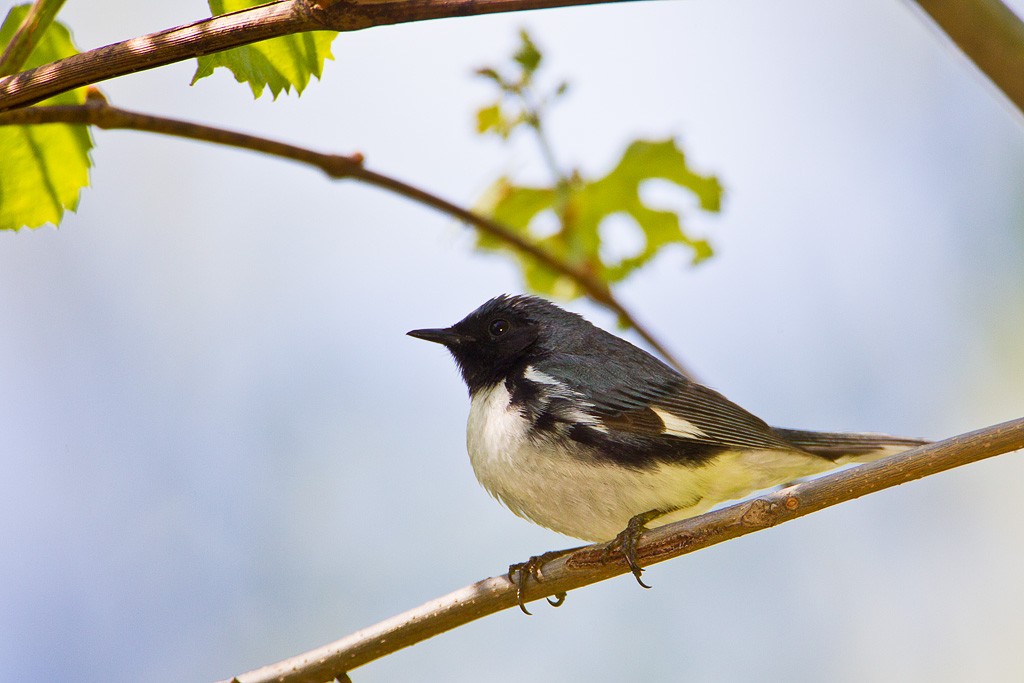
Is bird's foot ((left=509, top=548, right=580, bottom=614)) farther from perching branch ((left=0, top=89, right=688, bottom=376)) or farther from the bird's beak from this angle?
the bird's beak

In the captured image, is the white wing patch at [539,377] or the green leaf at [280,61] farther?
the white wing patch at [539,377]

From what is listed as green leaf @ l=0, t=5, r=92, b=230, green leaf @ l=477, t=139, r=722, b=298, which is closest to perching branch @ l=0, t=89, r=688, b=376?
green leaf @ l=0, t=5, r=92, b=230

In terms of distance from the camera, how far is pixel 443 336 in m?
3.41

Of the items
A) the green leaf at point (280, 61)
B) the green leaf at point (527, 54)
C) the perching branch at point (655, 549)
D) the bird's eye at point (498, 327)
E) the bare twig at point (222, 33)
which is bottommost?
the perching branch at point (655, 549)

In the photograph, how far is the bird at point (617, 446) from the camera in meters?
2.73

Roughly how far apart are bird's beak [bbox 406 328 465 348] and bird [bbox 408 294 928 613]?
65 millimetres

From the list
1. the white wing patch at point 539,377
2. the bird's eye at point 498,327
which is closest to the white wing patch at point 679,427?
the white wing patch at point 539,377

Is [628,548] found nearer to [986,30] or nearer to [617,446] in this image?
[617,446]

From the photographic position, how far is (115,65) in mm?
1451

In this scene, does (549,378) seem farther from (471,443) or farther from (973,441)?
(973,441)

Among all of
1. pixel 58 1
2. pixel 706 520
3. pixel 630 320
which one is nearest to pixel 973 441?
pixel 706 520

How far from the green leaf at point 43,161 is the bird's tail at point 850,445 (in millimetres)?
2375

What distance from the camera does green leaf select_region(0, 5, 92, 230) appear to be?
1962mm

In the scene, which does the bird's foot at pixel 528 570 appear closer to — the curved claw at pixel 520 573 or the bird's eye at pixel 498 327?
the curved claw at pixel 520 573
